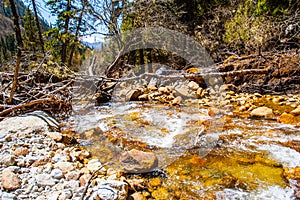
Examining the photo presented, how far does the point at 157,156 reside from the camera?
2.76 metres

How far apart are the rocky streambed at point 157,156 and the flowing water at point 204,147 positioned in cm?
1

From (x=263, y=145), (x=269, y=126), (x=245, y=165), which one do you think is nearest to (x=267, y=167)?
(x=245, y=165)

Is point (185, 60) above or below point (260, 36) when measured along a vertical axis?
below

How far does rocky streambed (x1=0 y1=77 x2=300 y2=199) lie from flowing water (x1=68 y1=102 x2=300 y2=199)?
1 cm

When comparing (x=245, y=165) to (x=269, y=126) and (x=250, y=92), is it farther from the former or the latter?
(x=250, y=92)

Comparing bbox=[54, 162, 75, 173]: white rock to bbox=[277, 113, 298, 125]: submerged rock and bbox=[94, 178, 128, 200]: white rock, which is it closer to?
bbox=[94, 178, 128, 200]: white rock

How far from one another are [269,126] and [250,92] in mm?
2752

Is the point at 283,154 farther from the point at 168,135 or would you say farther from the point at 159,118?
the point at 159,118

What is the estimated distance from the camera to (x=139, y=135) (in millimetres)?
3561

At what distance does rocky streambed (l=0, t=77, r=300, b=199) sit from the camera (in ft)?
6.37

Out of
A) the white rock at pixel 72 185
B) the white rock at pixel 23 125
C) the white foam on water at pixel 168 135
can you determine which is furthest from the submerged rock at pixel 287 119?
the white rock at pixel 23 125

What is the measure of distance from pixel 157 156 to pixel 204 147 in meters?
0.74

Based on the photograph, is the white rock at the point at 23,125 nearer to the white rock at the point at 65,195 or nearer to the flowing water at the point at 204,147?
the flowing water at the point at 204,147

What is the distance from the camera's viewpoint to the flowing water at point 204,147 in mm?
2072
